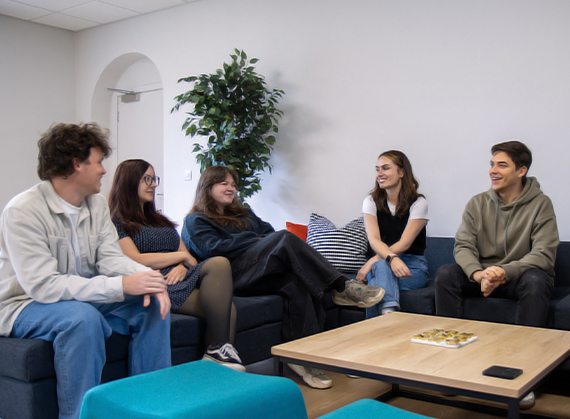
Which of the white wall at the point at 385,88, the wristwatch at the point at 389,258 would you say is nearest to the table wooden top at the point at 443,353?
the wristwatch at the point at 389,258

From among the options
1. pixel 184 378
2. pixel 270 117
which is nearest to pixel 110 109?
pixel 270 117

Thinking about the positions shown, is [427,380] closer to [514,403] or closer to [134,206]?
[514,403]

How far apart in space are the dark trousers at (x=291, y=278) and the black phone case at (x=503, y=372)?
1290mm

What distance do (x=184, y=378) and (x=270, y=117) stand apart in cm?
341

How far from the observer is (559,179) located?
3367mm

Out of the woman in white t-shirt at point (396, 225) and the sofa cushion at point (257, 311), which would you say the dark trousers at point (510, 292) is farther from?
the sofa cushion at point (257, 311)

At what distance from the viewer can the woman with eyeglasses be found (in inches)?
93.5

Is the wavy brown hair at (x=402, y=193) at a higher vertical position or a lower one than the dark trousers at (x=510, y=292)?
higher

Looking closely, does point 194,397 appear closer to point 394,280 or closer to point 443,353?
point 443,353

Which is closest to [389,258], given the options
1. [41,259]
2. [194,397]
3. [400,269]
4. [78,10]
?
[400,269]

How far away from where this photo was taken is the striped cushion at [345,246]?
351 centimetres

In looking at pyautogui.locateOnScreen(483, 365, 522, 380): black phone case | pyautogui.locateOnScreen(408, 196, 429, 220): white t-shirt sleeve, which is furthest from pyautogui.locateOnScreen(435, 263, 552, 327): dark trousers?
pyautogui.locateOnScreen(483, 365, 522, 380): black phone case

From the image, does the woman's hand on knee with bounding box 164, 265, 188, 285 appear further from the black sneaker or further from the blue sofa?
the black sneaker

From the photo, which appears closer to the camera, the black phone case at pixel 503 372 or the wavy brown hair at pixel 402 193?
the black phone case at pixel 503 372
